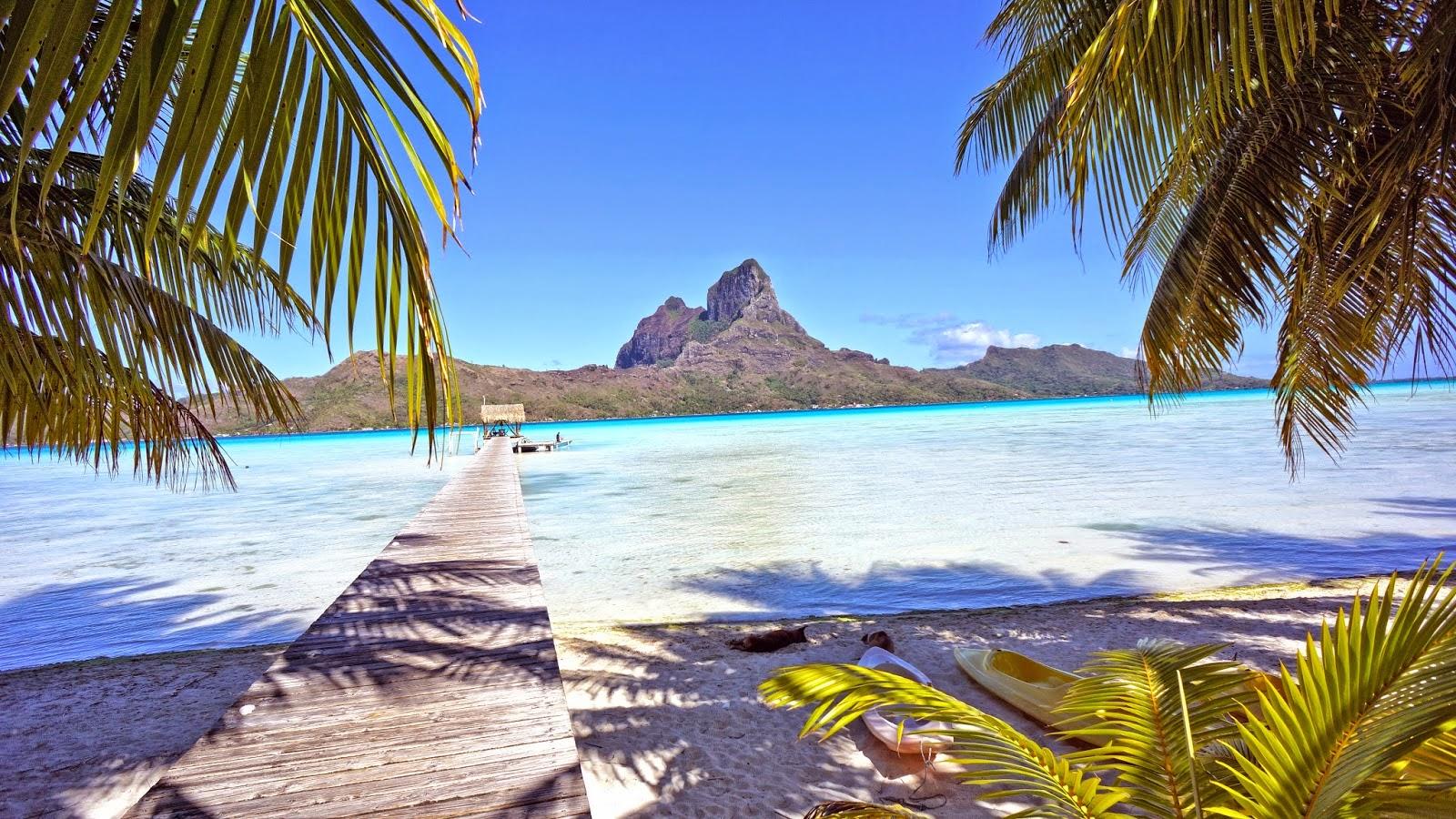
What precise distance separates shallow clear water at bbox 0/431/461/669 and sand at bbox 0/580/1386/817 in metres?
1.14

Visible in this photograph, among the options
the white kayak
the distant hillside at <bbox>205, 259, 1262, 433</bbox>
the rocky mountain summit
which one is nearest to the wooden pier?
the white kayak

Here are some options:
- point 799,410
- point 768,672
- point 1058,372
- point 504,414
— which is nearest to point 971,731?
point 768,672

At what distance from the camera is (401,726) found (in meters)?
2.51

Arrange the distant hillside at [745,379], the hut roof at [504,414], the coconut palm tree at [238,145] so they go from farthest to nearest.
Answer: the distant hillside at [745,379] → the hut roof at [504,414] → the coconut palm tree at [238,145]

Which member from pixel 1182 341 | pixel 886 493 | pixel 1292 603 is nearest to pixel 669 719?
pixel 1182 341

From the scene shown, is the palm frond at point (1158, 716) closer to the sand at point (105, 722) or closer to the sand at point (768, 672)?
the sand at point (768, 672)

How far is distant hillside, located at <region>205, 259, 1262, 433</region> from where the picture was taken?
8406 centimetres

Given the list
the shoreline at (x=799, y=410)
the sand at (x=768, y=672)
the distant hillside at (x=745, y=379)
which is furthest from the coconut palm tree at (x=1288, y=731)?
the shoreline at (x=799, y=410)

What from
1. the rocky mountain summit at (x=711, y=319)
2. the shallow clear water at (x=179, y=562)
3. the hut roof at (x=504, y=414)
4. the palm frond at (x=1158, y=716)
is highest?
the rocky mountain summit at (x=711, y=319)

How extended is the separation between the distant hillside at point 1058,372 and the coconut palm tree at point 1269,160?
130962 mm

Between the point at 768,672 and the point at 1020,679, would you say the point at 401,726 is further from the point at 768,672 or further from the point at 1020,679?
the point at 1020,679

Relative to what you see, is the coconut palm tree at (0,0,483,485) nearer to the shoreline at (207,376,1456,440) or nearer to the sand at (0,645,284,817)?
the sand at (0,645,284,817)

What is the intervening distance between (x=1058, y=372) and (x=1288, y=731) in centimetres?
14723

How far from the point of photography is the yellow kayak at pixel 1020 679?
3.77 m
